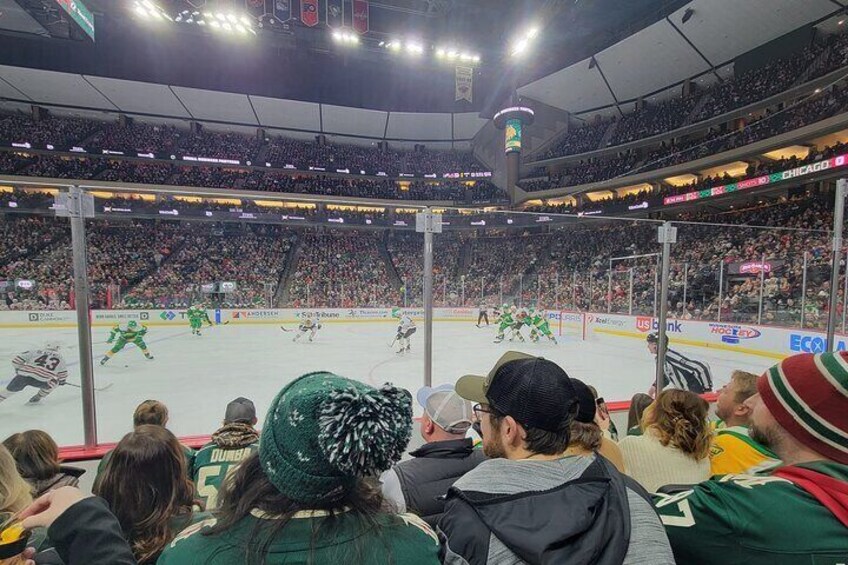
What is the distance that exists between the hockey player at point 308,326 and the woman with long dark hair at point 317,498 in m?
3.93

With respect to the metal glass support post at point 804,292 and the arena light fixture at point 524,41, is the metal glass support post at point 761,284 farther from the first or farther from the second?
Answer: the arena light fixture at point 524,41

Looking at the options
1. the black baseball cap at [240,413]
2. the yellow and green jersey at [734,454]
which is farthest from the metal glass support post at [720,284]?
the black baseball cap at [240,413]

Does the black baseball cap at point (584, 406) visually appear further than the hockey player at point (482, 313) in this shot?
No

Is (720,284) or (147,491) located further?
(720,284)

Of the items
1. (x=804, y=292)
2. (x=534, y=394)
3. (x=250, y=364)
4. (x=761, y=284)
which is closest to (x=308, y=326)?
(x=250, y=364)

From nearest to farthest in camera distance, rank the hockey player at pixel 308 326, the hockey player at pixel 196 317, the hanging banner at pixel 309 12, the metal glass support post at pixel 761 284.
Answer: the hockey player at pixel 196 317 < the hockey player at pixel 308 326 < the metal glass support post at pixel 761 284 < the hanging banner at pixel 309 12

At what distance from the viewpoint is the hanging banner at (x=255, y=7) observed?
14.2m

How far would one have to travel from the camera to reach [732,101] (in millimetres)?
18688

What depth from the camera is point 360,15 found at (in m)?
15.9

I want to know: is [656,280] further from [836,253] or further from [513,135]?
[513,135]

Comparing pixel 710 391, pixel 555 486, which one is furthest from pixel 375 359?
pixel 555 486

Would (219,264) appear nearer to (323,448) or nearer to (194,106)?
(323,448)

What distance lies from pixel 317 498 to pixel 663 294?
4.75 metres

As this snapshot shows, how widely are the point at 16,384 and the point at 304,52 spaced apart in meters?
18.8
